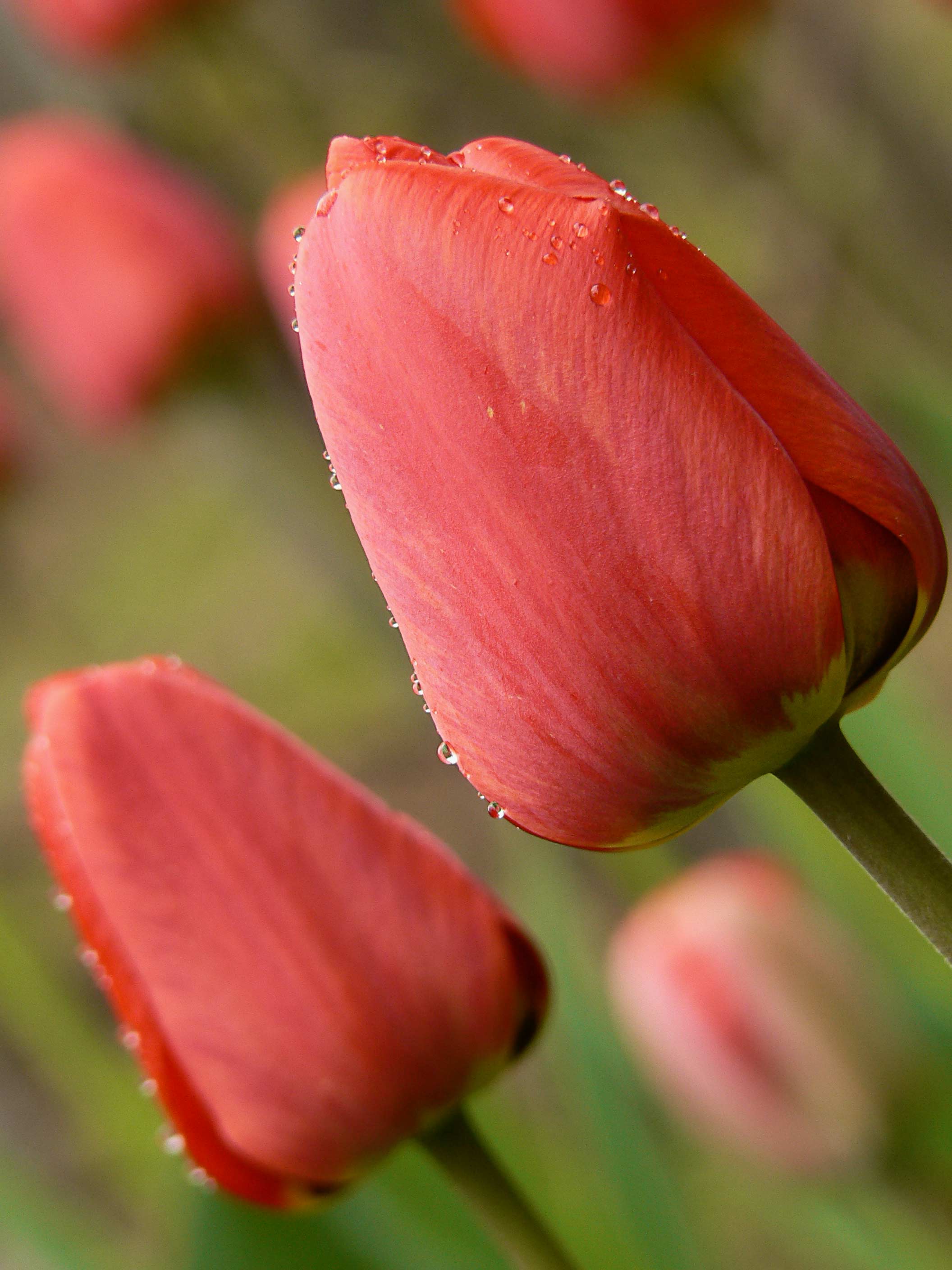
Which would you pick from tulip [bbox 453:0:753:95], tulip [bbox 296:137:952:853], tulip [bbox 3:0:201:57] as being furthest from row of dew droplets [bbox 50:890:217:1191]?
tulip [bbox 3:0:201:57]

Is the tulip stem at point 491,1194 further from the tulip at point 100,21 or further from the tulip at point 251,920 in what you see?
the tulip at point 100,21

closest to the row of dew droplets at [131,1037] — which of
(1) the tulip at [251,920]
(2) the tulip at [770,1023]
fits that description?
(1) the tulip at [251,920]

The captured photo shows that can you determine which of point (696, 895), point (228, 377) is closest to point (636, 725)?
point (696, 895)

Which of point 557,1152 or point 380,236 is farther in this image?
point 557,1152

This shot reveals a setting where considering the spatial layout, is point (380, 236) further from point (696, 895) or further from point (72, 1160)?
point (72, 1160)

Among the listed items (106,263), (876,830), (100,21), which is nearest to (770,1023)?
(876,830)

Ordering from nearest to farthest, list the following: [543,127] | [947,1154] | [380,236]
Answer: [380,236], [947,1154], [543,127]

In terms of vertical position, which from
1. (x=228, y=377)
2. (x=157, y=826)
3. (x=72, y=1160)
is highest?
(x=157, y=826)
